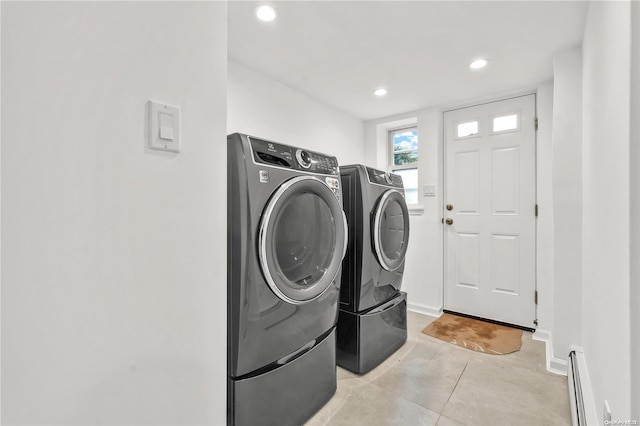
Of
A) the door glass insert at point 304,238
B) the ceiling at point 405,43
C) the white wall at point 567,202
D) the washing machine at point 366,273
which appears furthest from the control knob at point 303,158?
the white wall at point 567,202

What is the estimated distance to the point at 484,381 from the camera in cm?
183

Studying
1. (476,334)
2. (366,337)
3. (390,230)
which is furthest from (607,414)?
(476,334)

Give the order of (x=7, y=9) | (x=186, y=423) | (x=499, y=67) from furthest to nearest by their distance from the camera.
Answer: (x=499, y=67) → (x=186, y=423) → (x=7, y=9)

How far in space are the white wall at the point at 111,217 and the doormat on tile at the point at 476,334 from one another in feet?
6.92

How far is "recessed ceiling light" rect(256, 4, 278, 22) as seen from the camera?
166 centimetres

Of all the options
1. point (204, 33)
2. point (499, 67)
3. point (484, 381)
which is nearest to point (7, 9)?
point (204, 33)

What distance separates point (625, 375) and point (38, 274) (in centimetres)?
136

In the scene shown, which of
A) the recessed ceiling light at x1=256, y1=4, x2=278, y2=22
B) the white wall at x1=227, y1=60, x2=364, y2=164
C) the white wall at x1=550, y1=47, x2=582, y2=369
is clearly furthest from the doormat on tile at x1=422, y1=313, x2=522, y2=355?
the recessed ceiling light at x1=256, y1=4, x2=278, y2=22

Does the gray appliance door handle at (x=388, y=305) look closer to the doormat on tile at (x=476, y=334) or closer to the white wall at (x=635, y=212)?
the doormat on tile at (x=476, y=334)

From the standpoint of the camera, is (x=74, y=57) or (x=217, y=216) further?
(x=217, y=216)

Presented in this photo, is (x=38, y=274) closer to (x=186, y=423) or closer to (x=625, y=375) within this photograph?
(x=186, y=423)

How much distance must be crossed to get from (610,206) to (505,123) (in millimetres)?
2104

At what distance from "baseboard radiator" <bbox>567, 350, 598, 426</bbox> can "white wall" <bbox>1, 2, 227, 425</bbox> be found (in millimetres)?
1467

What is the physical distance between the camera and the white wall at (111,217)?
1.86 ft
